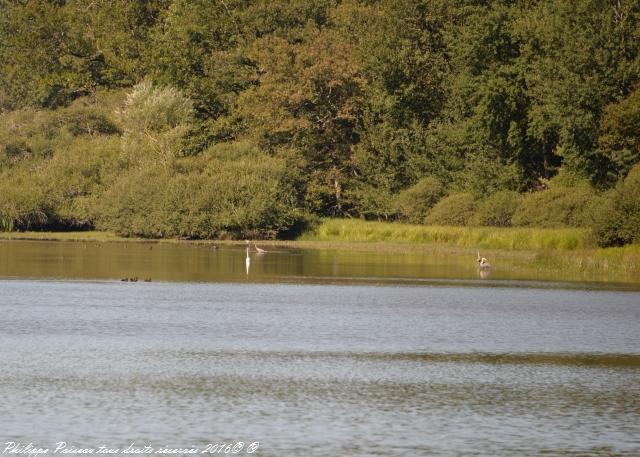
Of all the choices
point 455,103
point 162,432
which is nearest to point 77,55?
point 455,103

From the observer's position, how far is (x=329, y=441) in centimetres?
1833

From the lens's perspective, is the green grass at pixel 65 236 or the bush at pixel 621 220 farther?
the green grass at pixel 65 236

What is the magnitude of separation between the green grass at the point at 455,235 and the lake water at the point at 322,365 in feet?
44.6

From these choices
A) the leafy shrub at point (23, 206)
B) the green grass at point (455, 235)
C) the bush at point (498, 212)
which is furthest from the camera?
the leafy shrub at point (23, 206)

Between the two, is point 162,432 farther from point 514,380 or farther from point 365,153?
point 365,153

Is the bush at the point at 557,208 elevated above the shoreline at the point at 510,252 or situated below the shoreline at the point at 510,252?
above

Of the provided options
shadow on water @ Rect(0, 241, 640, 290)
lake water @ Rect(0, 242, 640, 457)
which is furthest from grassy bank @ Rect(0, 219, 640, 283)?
lake water @ Rect(0, 242, 640, 457)

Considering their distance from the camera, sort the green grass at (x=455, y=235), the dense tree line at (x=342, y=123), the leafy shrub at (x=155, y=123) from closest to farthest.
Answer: the green grass at (x=455, y=235) < the dense tree line at (x=342, y=123) < the leafy shrub at (x=155, y=123)

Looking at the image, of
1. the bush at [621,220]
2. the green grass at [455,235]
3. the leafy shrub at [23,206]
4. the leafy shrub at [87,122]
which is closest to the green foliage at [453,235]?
the green grass at [455,235]

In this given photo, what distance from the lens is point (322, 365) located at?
82.5ft

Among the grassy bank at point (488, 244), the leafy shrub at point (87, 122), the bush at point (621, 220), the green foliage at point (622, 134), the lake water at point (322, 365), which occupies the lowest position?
the lake water at point (322, 365)

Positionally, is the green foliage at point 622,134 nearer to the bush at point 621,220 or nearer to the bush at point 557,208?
the bush at point 557,208

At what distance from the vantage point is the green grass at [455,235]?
5844cm

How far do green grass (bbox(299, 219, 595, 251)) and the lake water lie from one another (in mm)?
13581
